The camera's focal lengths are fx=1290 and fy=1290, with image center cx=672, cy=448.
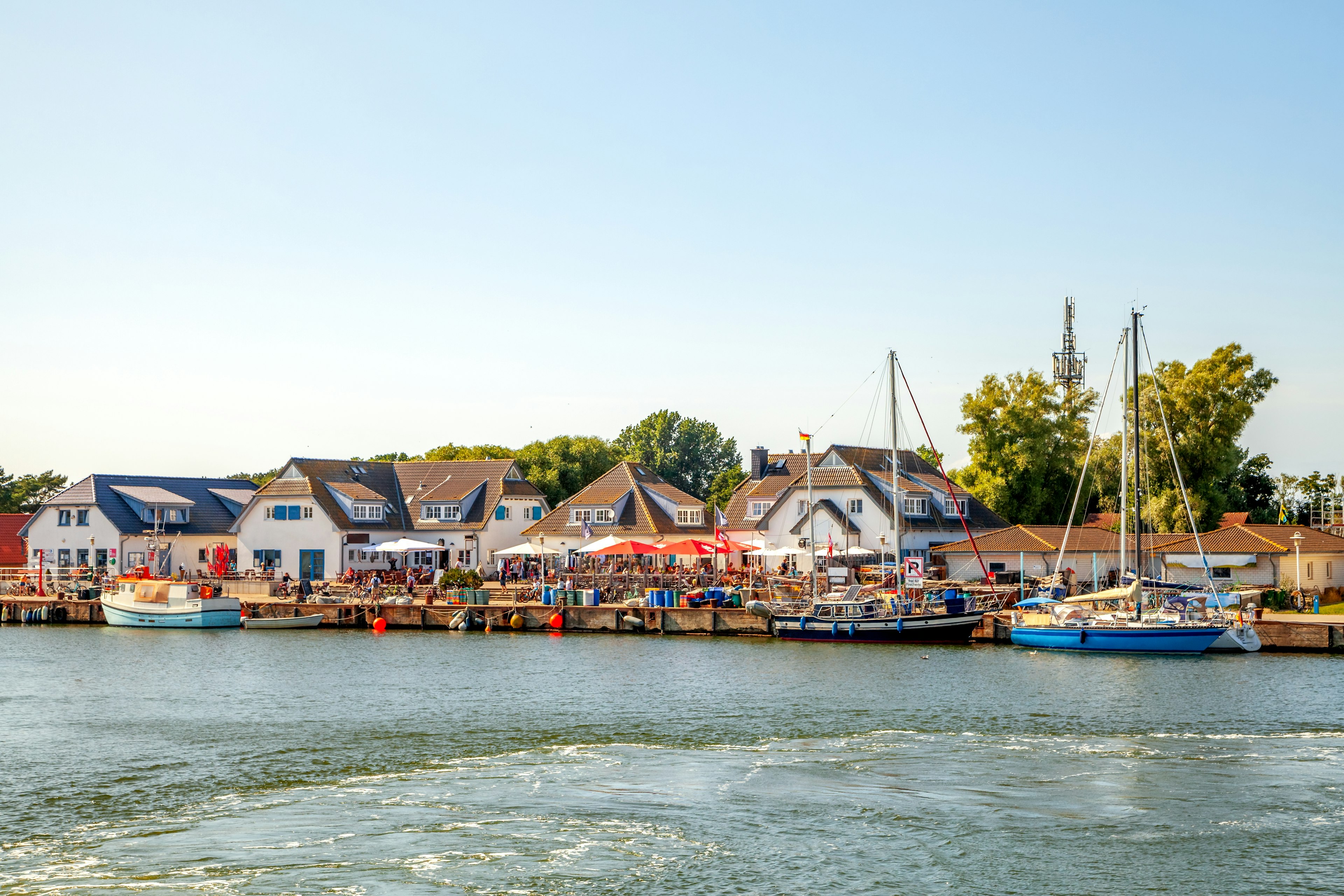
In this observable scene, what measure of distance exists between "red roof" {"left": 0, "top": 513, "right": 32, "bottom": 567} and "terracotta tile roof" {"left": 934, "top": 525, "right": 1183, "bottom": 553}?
6149cm

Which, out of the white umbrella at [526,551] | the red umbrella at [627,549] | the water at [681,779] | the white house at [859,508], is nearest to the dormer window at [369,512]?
the white umbrella at [526,551]

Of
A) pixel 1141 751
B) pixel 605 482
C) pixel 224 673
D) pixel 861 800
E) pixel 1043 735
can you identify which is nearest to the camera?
pixel 861 800

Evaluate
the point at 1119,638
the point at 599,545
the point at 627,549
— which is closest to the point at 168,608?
the point at 599,545

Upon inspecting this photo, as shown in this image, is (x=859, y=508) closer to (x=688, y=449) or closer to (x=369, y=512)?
(x=369, y=512)

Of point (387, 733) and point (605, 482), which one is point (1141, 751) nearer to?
point (387, 733)

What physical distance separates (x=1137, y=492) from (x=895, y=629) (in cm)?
1142

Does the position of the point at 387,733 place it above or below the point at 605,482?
below

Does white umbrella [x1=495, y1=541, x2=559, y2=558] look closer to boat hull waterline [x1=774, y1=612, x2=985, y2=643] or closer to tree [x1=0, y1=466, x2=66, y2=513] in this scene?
boat hull waterline [x1=774, y1=612, x2=985, y2=643]

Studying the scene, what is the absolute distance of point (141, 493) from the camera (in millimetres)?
83938

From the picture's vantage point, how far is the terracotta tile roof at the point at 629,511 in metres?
76.2

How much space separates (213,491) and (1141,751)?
7342 centimetres

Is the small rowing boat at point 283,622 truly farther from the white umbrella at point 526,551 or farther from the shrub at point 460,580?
the white umbrella at point 526,551

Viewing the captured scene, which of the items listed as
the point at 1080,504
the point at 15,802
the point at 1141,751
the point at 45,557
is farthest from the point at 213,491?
the point at 1141,751

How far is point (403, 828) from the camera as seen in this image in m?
23.4
